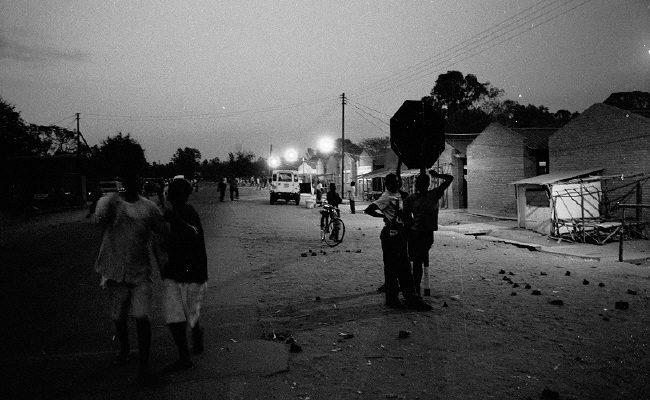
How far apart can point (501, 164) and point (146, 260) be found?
24.7 metres

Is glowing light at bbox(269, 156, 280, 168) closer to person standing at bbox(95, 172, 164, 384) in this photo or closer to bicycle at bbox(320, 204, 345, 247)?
bicycle at bbox(320, 204, 345, 247)

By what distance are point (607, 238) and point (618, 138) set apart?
5.95 meters

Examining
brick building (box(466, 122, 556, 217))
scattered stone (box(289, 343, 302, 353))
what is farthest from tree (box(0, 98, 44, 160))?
scattered stone (box(289, 343, 302, 353))

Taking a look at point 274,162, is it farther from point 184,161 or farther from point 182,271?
point 182,271

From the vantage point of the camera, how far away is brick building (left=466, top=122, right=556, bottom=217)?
24203 millimetres

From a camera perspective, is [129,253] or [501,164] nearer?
[129,253]

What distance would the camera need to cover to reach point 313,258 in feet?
37.0

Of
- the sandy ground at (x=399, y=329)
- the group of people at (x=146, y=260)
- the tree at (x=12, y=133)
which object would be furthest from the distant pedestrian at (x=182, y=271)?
the tree at (x=12, y=133)

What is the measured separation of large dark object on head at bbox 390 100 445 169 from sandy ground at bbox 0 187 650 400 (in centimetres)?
241

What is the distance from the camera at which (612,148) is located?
728 inches

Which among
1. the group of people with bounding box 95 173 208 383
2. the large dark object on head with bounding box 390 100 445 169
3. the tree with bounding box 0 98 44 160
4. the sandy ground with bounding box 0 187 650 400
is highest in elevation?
the tree with bounding box 0 98 44 160

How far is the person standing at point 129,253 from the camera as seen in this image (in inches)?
162

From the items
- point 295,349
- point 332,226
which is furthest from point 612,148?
point 295,349

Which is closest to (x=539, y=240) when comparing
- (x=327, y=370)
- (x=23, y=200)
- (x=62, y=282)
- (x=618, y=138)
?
(x=618, y=138)
